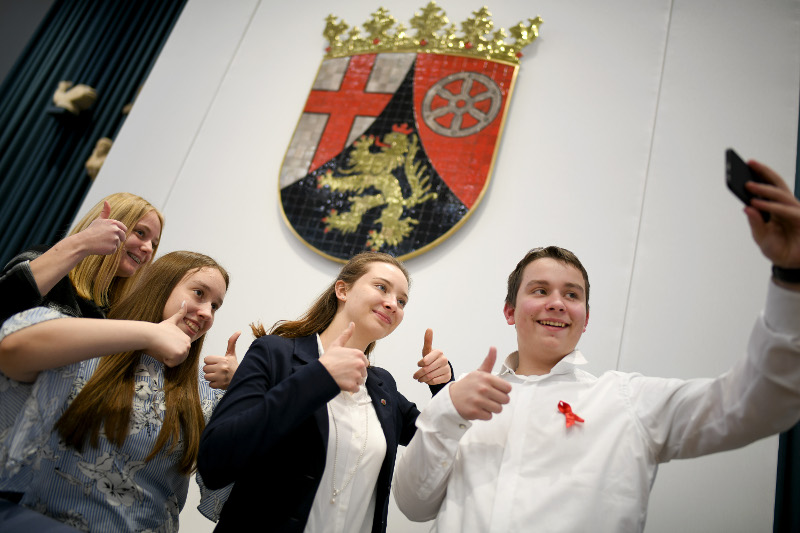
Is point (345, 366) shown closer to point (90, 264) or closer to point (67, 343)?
point (67, 343)

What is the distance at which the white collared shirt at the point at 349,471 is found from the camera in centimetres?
132

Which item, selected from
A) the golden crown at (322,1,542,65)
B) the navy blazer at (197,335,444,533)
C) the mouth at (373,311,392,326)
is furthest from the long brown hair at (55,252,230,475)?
the golden crown at (322,1,542,65)

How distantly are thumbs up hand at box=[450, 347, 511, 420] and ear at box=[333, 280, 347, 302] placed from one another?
0.59 m

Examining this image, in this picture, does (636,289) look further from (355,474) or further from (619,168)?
(355,474)

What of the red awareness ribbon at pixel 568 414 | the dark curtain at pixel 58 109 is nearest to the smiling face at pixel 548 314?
the red awareness ribbon at pixel 568 414

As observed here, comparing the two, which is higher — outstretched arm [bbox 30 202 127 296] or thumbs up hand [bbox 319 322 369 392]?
outstretched arm [bbox 30 202 127 296]

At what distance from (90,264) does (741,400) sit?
1.72 m

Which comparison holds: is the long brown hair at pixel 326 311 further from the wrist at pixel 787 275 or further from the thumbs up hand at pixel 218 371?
the wrist at pixel 787 275

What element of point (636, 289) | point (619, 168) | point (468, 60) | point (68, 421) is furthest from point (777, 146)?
point (68, 421)

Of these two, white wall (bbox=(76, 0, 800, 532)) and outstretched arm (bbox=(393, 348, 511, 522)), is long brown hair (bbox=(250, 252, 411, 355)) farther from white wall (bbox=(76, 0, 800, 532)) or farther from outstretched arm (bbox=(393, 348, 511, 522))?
white wall (bbox=(76, 0, 800, 532))

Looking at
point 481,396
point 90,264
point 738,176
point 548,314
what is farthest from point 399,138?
point 738,176

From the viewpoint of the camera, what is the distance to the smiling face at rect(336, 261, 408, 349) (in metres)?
1.57

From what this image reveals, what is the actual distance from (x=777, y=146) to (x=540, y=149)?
2.89ft

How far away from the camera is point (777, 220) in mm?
940
